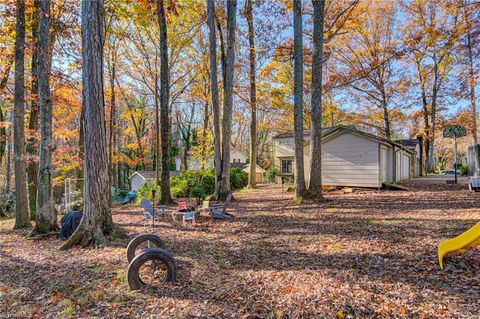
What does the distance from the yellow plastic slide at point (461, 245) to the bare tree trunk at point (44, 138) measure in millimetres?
8204

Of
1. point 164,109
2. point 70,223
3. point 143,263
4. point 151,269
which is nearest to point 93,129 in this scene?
point 70,223

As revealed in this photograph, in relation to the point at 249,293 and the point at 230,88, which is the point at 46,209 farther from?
the point at 230,88

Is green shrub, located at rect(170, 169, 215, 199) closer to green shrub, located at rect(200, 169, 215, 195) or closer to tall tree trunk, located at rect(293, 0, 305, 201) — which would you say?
green shrub, located at rect(200, 169, 215, 195)

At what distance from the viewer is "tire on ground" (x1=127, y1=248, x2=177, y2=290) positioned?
3709 millimetres

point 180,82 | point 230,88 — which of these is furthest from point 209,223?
point 180,82

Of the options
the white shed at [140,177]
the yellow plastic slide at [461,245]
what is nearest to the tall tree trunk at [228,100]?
the yellow plastic slide at [461,245]

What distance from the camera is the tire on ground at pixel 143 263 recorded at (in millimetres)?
3709

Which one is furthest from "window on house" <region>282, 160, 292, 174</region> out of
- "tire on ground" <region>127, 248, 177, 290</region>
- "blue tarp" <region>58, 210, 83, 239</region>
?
"tire on ground" <region>127, 248, 177, 290</region>

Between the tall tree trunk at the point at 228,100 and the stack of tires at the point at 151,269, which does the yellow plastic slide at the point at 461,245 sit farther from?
the tall tree trunk at the point at 228,100

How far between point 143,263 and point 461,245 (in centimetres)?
420

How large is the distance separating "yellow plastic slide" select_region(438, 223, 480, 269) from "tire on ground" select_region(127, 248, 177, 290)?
3.62 m

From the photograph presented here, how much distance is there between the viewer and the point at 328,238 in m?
5.68

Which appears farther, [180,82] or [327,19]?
[180,82]

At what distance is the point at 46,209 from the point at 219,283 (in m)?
5.76
